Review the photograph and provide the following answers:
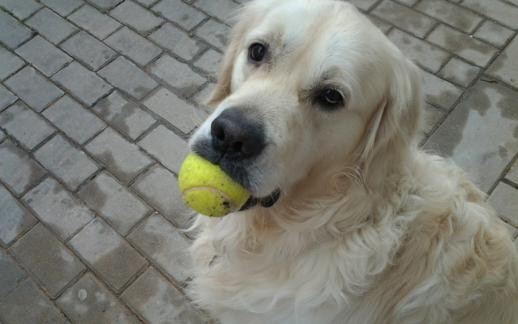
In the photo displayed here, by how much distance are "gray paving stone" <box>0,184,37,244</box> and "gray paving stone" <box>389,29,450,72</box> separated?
3.28m

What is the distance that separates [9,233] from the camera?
3.55 meters

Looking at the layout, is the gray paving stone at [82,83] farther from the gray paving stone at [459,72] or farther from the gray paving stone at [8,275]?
the gray paving stone at [459,72]

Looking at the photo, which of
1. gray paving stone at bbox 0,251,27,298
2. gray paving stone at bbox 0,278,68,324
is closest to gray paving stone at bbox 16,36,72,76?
gray paving stone at bbox 0,251,27,298

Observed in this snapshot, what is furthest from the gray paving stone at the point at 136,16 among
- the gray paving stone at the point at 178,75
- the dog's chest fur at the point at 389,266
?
the dog's chest fur at the point at 389,266

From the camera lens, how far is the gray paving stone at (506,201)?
3.55 metres

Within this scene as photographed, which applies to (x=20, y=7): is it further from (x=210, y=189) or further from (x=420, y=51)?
(x=210, y=189)

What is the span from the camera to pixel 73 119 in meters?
4.11

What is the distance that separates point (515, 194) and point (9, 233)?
140 inches

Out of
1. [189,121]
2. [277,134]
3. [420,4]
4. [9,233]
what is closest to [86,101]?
[189,121]

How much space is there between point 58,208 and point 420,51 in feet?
10.5

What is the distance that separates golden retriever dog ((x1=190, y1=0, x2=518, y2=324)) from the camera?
2135 mm

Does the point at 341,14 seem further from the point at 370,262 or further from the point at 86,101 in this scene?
the point at 86,101

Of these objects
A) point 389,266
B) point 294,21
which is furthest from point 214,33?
point 389,266

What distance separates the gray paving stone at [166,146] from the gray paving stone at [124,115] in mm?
105
